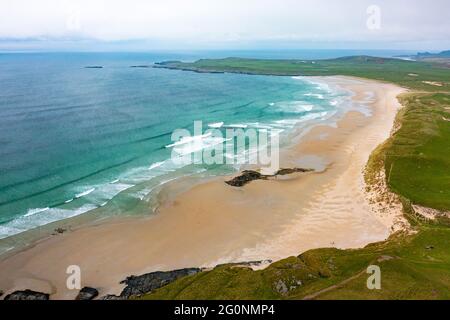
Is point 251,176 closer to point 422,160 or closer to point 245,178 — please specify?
point 245,178

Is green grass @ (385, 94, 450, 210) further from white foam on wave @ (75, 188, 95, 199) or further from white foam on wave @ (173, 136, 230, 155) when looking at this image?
white foam on wave @ (75, 188, 95, 199)

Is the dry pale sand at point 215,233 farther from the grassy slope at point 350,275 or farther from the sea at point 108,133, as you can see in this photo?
the sea at point 108,133

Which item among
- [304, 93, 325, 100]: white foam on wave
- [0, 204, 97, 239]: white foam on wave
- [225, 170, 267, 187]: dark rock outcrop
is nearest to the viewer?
[0, 204, 97, 239]: white foam on wave

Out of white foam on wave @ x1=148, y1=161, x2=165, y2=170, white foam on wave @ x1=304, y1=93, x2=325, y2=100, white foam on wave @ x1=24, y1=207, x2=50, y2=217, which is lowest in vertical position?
white foam on wave @ x1=24, y1=207, x2=50, y2=217

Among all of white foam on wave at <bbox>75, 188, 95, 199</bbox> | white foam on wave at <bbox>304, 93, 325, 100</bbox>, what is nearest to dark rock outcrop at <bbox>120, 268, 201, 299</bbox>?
white foam on wave at <bbox>75, 188, 95, 199</bbox>

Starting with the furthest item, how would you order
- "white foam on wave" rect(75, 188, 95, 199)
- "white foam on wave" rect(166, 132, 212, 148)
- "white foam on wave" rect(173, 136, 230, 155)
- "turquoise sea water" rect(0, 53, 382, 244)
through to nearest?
"white foam on wave" rect(166, 132, 212, 148) → "white foam on wave" rect(173, 136, 230, 155) → "white foam on wave" rect(75, 188, 95, 199) → "turquoise sea water" rect(0, 53, 382, 244)

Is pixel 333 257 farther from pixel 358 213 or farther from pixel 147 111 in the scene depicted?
pixel 147 111
